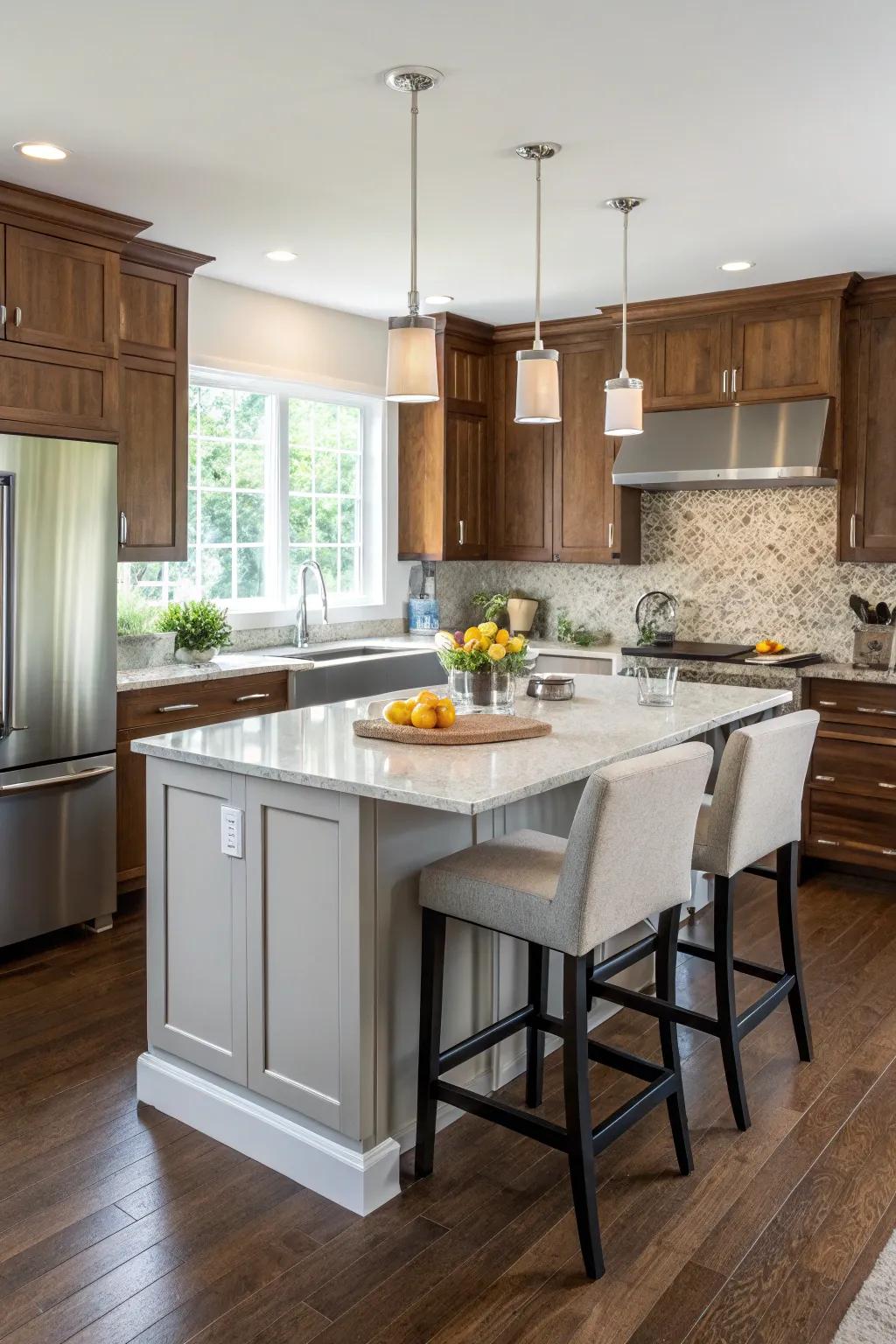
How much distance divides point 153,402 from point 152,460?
24cm

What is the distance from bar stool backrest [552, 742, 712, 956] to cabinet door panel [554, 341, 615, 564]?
354 cm

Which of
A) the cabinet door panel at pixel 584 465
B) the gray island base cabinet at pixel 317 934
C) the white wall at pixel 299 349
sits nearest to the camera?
the gray island base cabinet at pixel 317 934

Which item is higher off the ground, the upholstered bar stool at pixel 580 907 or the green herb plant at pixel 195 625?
the green herb plant at pixel 195 625

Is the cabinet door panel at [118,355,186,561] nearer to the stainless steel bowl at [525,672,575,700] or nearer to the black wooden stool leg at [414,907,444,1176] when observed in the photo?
the stainless steel bowl at [525,672,575,700]

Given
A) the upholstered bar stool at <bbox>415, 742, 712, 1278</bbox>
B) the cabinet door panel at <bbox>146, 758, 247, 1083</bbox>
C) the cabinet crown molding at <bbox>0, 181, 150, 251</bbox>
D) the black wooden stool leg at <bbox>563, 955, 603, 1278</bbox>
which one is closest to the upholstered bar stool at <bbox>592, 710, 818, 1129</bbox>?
the upholstered bar stool at <bbox>415, 742, 712, 1278</bbox>

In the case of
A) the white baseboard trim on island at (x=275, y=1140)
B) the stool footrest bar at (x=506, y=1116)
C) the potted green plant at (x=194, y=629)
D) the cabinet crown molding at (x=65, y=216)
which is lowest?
the white baseboard trim on island at (x=275, y=1140)

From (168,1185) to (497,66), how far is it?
2.77 meters

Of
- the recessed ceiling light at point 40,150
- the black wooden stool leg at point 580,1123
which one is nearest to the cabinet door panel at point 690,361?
the recessed ceiling light at point 40,150

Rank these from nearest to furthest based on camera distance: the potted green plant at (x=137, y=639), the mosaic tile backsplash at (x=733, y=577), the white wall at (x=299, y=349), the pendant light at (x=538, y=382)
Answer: the pendant light at (x=538, y=382) < the potted green plant at (x=137, y=639) < the white wall at (x=299, y=349) < the mosaic tile backsplash at (x=733, y=577)

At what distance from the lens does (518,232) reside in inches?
165

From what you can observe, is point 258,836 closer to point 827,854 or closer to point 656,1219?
point 656,1219

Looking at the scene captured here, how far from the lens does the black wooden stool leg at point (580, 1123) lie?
213 centimetres

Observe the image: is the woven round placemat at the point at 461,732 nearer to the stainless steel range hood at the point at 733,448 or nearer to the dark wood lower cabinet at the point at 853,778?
the dark wood lower cabinet at the point at 853,778

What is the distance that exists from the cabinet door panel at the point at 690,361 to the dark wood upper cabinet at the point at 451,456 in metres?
1.12
